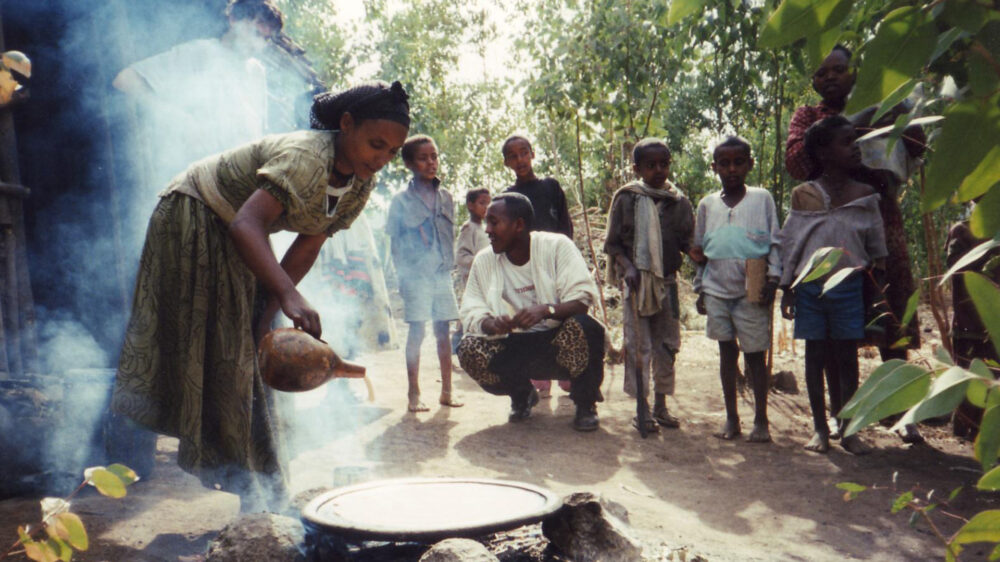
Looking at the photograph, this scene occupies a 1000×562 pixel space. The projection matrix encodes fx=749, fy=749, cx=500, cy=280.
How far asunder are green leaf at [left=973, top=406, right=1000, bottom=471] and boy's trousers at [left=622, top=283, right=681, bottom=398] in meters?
4.33

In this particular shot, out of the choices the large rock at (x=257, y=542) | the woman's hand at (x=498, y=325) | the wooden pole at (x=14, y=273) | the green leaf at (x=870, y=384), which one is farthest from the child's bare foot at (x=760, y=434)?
the wooden pole at (x=14, y=273)

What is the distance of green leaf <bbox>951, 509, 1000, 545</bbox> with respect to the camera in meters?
0.69

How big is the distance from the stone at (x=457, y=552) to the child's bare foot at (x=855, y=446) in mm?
2932

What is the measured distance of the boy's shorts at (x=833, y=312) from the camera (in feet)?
13.4

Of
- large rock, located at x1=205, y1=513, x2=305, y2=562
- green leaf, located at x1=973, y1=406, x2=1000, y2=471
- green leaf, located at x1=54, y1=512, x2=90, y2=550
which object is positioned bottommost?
large rock, located at x1=205, y1=513, x2=305, y2=562

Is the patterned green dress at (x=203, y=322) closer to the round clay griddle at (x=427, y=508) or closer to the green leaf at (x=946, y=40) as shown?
the round clay griddle at (x=427, y=508)

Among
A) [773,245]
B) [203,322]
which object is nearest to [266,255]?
[203,322]

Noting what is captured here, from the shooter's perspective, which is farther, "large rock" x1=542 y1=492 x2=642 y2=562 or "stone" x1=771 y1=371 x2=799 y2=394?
"stone" x1=771 y1=371 x2=799 y2=394

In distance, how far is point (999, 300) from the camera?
67cm

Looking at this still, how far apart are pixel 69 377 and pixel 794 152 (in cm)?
404

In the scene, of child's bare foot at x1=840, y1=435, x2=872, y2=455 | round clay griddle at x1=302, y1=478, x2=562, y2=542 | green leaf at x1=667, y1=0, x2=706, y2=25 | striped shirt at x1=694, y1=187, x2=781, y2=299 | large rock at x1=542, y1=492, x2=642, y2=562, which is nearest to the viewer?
green leaf at x1=667, y1=0, x2=706, y2=25

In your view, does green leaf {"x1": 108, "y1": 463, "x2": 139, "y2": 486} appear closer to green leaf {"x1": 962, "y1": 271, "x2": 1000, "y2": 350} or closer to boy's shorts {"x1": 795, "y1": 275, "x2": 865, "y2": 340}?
green leaf {"x1": 962, "y1": 271, "x2": 1000, "y2": 350}

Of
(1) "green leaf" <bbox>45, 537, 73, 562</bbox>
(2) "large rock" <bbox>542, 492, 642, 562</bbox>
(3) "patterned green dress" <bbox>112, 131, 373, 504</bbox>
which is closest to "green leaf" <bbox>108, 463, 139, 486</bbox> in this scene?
(1) "green leaf" <bbox>45, 537, 73, 562</bbox>

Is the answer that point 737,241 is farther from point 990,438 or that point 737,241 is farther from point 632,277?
point 990,438
